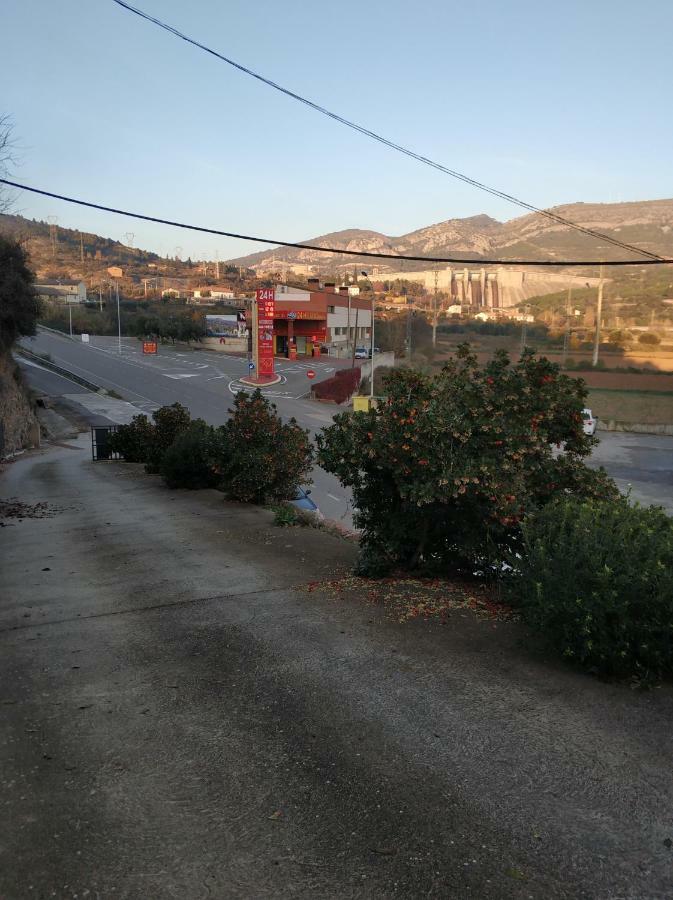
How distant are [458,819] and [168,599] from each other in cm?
540

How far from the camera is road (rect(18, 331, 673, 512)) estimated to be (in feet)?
103

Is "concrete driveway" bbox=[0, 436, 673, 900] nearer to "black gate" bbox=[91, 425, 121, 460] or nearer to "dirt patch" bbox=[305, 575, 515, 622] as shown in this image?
"dirt patch" bbox=[305, 575, 515, 622]

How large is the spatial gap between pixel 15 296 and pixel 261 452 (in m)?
23.1

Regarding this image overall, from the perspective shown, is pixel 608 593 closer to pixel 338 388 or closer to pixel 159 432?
pixel 159 432

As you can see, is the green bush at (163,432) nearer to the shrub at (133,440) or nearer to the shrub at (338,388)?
the shrub at (133,440)

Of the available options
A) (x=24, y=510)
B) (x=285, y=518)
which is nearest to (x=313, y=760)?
(x=285, y=518)

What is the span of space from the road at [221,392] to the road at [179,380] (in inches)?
2.6

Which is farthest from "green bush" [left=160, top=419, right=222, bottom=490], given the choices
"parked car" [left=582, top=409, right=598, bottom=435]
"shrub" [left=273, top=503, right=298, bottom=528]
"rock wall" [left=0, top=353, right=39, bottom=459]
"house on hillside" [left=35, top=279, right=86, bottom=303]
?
"house on hillside" [left=35, top=279, right=86, bottom=303]

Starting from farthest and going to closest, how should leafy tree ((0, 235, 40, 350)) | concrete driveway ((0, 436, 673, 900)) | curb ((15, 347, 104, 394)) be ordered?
curb ((15, 347, 104, 394)) < leafy tree ((0, 235, 40, 350)) < concrete driveway ((0, 436, 673, 900))

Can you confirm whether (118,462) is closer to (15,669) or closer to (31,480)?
(31,480)

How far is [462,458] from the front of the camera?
7.55 metres

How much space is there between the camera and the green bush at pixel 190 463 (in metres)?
19.0

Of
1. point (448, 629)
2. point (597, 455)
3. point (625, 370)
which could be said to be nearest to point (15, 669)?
point (448, 629)

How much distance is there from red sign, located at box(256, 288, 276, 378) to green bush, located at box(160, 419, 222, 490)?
43.3m
